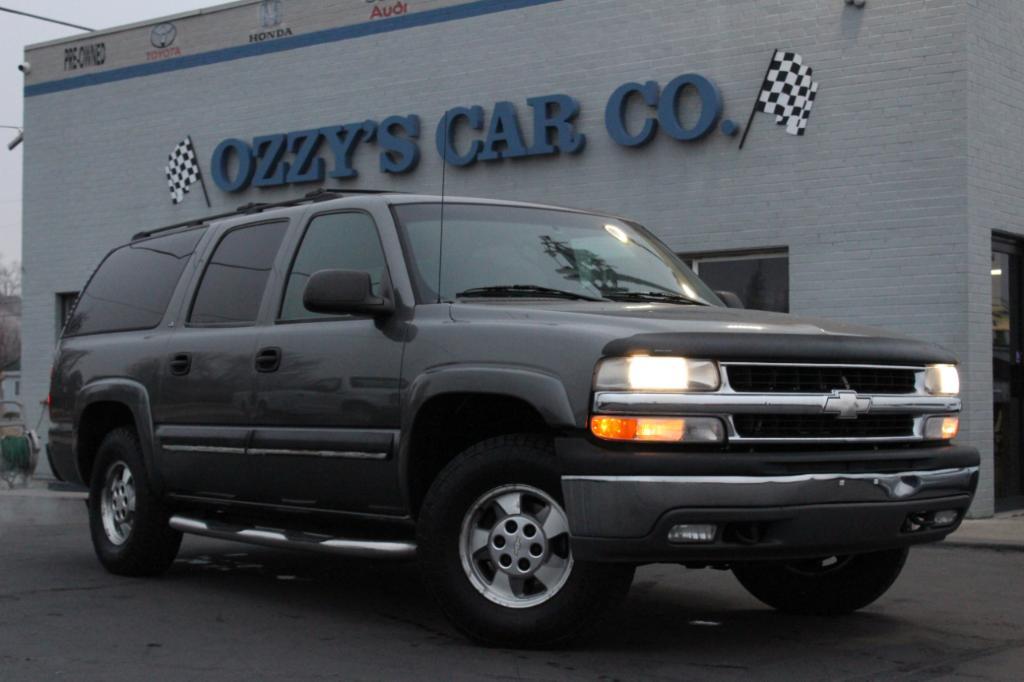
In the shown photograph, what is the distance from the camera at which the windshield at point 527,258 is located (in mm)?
6297

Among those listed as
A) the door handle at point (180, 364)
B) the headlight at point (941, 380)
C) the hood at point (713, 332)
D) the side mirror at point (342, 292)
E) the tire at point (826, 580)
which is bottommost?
the tire at point (826, 580)

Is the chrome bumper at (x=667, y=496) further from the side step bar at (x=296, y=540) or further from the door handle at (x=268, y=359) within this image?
the door handle at (x=268, y=359)

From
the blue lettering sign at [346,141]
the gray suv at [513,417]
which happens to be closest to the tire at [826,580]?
the gray suv at [513,417]

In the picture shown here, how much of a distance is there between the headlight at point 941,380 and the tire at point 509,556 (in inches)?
64.0

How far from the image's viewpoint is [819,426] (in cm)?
540

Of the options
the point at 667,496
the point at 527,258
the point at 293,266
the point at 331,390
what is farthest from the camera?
the point at 293,266

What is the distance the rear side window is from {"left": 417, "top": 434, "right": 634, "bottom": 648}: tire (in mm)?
2926

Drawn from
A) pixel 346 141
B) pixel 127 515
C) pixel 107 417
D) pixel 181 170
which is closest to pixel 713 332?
pixel 127 515

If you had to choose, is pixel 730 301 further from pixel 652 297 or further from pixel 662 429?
pixel 662 429

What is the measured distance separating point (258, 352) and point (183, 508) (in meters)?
1.39

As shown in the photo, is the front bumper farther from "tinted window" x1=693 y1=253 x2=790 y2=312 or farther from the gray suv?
"tinted window" x1=693 y1=253 x2=790 y2=312

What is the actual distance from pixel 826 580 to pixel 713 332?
74.1 inches

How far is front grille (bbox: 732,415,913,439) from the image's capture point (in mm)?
5227

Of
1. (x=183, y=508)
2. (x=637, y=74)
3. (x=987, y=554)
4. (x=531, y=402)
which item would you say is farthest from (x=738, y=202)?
(x=531, y=402)
